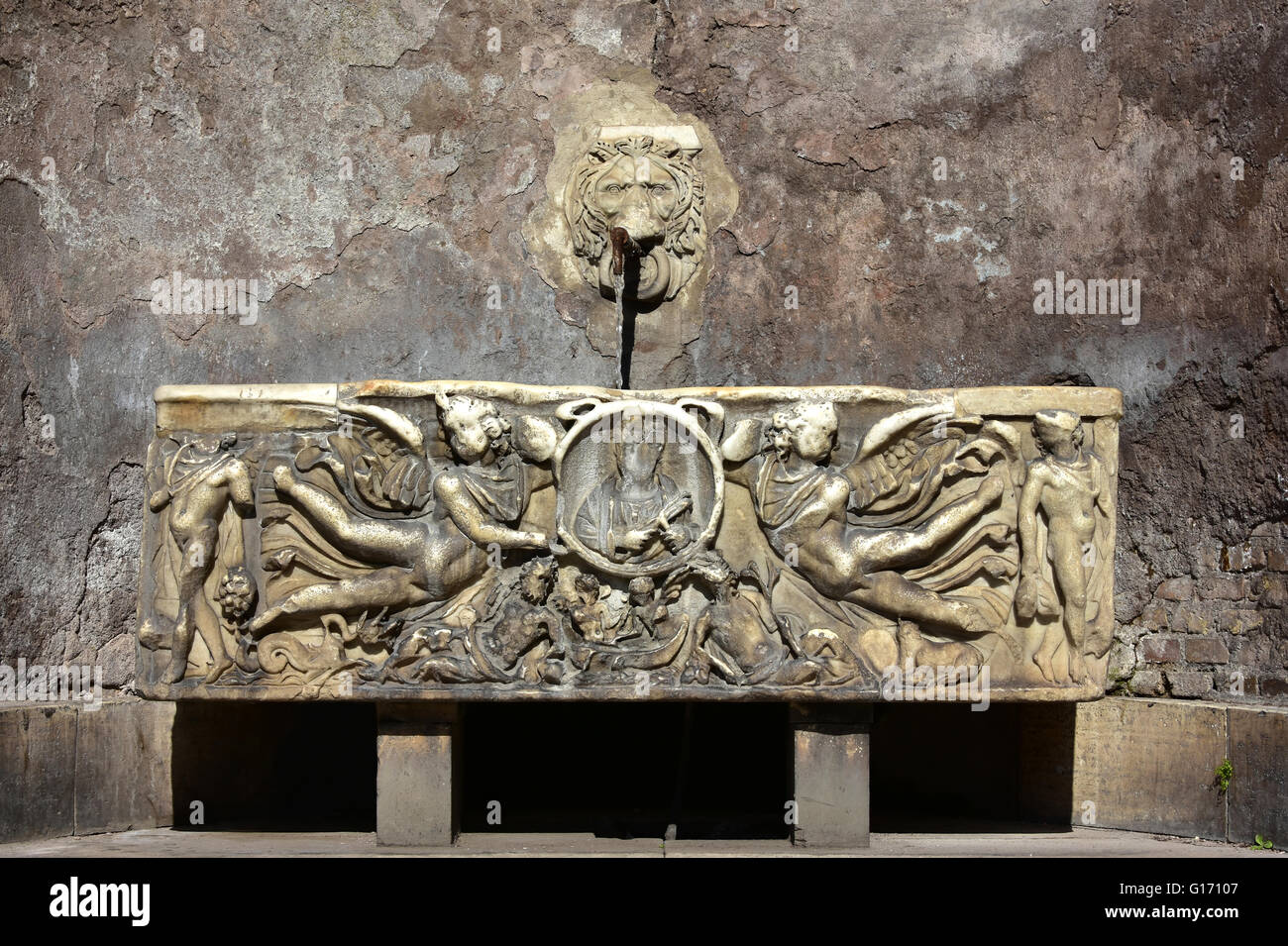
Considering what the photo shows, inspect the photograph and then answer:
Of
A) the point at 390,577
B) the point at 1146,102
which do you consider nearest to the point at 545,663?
the point at 390,577

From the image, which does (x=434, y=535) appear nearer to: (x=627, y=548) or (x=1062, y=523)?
(x=627, y=548)

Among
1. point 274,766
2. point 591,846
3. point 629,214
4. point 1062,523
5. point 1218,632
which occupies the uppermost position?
point 629,214

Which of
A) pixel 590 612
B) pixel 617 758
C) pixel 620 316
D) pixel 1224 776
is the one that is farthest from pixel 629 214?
pixel 1224 776

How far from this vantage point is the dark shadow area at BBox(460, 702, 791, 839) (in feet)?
24.2

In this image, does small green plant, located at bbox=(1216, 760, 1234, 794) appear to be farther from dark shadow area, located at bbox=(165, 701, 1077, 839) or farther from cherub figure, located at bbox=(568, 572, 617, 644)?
cherub figure, located at bbox=(568, 572, 617, 644)

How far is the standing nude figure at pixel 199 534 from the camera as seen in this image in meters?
6.05

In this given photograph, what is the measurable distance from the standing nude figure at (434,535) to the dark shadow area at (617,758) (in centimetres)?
142

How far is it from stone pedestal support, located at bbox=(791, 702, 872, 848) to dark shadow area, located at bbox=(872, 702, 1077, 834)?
917mm

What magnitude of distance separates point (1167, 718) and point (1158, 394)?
140cm

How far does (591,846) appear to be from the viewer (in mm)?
6309

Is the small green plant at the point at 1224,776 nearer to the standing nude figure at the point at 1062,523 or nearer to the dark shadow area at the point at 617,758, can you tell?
the standing nude figure at the point at 1062,523

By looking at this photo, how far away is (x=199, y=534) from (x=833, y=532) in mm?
2422

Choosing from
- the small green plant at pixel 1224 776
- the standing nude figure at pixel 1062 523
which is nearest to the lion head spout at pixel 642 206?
the standing nude figure at pixel 1062 523

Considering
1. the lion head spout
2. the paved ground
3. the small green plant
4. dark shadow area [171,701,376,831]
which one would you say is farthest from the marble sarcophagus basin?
the lion head spout
